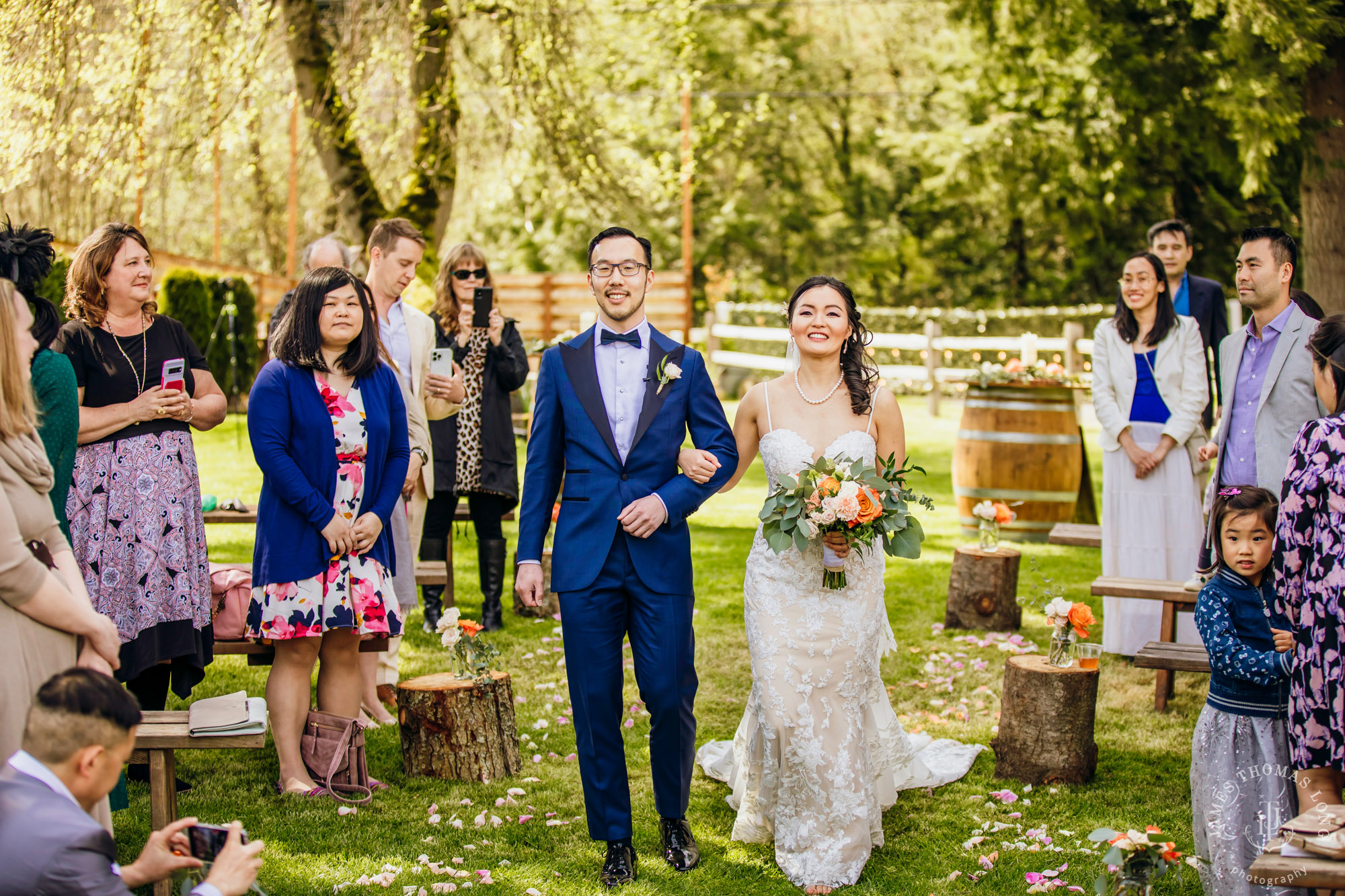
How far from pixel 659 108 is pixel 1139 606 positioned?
21.0 meters

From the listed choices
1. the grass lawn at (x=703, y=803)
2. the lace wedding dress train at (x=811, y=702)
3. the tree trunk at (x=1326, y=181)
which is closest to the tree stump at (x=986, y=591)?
the grass lawn at (x=703, y=803)

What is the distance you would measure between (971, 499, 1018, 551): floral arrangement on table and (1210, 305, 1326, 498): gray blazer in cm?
205

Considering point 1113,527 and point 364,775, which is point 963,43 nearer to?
point 1113,527

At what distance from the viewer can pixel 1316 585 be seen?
11.6 ft

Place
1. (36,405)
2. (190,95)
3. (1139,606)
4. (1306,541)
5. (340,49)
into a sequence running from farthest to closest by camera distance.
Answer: (340,49) → (190,95) → (1139,606) → (36,405) → (1306,541)

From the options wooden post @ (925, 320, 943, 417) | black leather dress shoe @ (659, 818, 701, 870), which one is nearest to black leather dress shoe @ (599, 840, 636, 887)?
black leather dress shoe @ (659, 818, 701, 870)

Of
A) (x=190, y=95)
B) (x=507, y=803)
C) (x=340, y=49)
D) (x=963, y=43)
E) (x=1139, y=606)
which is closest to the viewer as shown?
(x=507, y=803)

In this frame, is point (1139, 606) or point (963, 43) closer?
point (1139, 606)

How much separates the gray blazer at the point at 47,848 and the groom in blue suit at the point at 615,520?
1.74m

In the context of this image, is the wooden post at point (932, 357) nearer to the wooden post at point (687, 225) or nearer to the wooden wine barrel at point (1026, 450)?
the wooden post at point (687, 225)

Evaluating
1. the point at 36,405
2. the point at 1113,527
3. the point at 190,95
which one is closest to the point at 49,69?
the point at 190,95

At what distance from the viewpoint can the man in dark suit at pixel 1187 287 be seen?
7309 mm

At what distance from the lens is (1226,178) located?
1131 centimetres

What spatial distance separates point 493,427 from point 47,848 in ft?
16.2
